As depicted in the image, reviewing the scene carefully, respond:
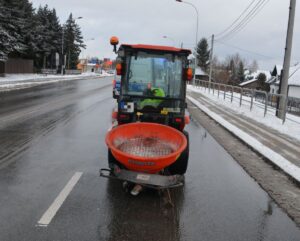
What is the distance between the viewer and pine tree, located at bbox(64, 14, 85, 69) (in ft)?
266

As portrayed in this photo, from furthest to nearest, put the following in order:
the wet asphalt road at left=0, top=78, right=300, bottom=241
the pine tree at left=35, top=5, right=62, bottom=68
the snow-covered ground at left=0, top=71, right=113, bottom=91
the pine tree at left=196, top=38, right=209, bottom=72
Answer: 1. the pine tree at left=196, top=38, right=209, bottom=72
2. the pine tree at left=35, top=5, right=62, bottom=68
3. the snow-covered ground at left=0, top=71, right=113, bottom=91
4. the wet asphalt road at left=0, top=78, right=300, bottom=241

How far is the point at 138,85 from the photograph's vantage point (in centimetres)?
725

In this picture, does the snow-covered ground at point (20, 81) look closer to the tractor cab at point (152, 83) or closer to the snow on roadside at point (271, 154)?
the snow on roadside at point (271, 154)

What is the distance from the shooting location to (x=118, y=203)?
541cm

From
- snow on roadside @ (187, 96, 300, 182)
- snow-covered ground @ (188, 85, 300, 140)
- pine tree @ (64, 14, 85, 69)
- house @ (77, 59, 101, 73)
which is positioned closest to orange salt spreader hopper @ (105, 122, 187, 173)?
snow on roadside @ (187, 96, 300, 182)

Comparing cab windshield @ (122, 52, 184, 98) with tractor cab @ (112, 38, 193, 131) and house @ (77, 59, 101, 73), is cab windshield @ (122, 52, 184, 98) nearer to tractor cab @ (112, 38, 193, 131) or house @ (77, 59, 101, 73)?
tractor cab @ (112, 38, 193, 131)

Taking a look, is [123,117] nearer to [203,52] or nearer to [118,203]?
[118,203]

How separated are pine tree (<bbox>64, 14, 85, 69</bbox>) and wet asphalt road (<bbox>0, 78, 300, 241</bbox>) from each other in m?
74.6

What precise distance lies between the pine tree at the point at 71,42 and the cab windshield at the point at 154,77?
246ft

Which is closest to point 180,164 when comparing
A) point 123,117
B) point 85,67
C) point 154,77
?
point 123,117

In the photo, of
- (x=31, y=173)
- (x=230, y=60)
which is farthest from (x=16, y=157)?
(x=230, y=60)

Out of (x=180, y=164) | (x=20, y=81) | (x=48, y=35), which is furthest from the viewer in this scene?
(x=48, y=35)

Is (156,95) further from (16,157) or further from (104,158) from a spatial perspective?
(16,157)

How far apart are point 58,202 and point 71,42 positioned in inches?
3242
